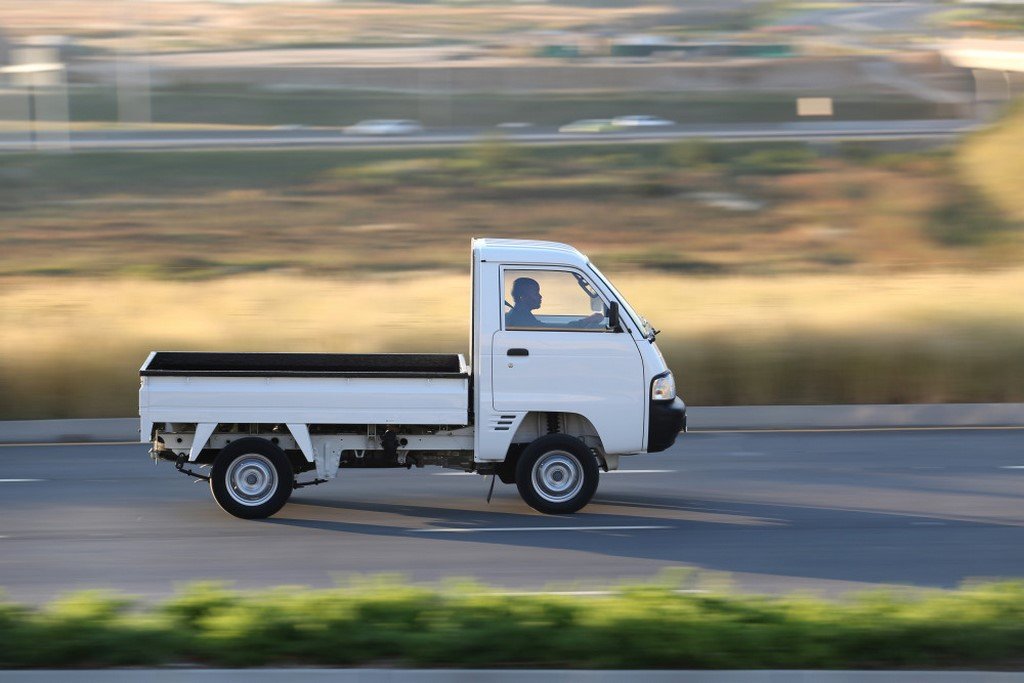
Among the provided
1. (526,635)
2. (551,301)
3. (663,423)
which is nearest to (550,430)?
(663,423)

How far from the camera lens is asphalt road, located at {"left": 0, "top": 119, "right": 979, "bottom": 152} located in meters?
41.8

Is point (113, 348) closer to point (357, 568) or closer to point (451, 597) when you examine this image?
point (357, 568)

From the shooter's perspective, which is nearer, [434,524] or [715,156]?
[434,524]

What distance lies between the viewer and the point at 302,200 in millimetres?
37500

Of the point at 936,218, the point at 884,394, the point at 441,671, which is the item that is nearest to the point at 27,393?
the point at 884,394

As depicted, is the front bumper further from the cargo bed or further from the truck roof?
the cargo bed

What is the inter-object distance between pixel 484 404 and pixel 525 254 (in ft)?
4.19

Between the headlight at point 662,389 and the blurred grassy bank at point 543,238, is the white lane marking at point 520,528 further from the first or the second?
the blurred grassy bank at point 543,238

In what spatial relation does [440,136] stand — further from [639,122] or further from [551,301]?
[551,301]

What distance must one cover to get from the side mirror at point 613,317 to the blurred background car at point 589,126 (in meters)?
34.5

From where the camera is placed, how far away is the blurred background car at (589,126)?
44938mm

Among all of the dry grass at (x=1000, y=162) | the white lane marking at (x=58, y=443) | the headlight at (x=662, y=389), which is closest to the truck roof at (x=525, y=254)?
the headlight at (x=662, y=389)

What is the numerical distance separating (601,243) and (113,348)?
757 inches

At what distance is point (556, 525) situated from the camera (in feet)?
35.5
